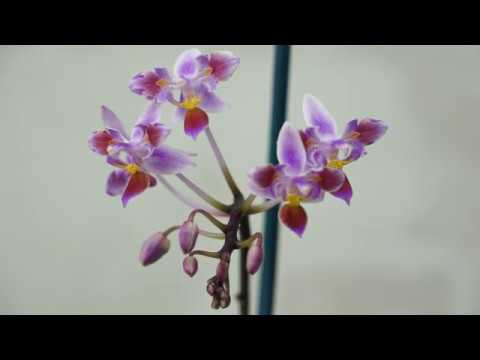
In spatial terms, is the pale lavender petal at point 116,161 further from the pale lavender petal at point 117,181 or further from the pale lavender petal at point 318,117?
the pale lavender petal at point 318,117

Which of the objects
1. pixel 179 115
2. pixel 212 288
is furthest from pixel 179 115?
pixel 212 288

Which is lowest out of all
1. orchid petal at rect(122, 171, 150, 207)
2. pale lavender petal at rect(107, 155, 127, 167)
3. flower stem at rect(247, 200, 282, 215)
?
flower stem at rect(247, 200, 282, 215)

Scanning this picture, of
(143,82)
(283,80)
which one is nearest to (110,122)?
(143,82)

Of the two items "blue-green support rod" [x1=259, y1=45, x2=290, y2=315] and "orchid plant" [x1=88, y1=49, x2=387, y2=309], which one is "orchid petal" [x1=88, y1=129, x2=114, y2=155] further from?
"blue-green support rod" [x1=259, y1=45, x2=290, y2=315]

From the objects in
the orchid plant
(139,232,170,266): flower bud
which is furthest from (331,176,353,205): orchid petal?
(139,232,170,266): flower bud

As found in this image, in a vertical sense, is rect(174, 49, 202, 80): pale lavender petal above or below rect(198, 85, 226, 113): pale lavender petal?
above

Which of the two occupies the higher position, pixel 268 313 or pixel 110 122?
pixel 110 122

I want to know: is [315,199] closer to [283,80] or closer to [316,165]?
[316,165]

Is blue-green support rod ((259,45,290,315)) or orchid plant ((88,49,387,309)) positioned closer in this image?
orchid plant ((88,49,387,309))
